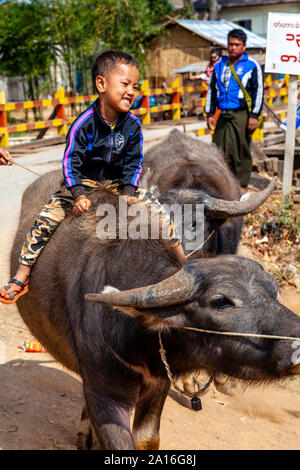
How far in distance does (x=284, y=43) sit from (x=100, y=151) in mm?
5062

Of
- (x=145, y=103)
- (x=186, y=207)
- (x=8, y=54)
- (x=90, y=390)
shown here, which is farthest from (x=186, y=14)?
(x=90, y=390)

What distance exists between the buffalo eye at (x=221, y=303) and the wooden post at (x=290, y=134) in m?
5.95

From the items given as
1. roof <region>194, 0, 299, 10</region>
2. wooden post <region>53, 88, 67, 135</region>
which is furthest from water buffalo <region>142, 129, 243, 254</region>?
→ roof <region>194, 0, 299, 10</region>

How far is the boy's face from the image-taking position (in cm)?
323

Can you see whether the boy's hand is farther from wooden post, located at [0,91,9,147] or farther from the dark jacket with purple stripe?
wooden post, located at [0,91,9,147]

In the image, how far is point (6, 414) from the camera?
3855 millimetres

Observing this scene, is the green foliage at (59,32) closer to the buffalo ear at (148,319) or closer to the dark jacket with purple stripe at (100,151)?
the dark jacket with purple stripe at (100,151)

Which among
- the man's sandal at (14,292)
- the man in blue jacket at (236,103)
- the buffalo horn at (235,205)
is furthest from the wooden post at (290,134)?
the man's sandal at (14,292)

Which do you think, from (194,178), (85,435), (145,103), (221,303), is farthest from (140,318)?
(145,103)

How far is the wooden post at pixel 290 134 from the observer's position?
782 centimetres

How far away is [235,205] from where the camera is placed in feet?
13.7

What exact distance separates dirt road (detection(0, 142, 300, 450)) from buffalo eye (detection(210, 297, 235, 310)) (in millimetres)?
1559
